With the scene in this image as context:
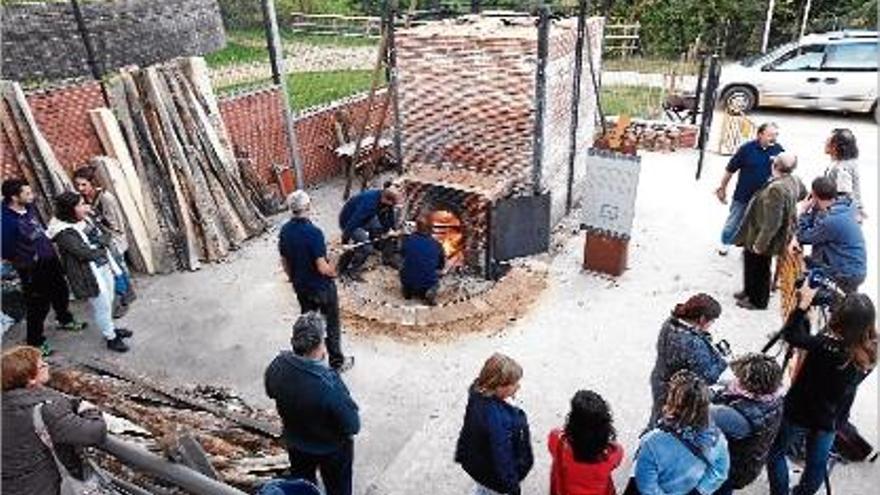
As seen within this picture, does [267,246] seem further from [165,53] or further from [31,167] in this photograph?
[165,53]

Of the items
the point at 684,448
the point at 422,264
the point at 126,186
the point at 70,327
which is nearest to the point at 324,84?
the point at 126,186

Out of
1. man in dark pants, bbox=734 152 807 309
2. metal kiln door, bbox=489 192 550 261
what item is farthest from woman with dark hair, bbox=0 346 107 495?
man in dark pants, bbox=734 152 807 309

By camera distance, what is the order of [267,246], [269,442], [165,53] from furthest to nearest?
[165,53]
[267,246]
[269,442]

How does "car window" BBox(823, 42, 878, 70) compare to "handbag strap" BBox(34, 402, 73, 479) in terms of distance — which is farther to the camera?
"car window" BBox(823, 42, 878, 70)

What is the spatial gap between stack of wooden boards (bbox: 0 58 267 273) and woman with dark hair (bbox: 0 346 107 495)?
17.6ft

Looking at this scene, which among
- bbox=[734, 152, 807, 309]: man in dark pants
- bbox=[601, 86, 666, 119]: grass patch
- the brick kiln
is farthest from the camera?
bbox=[601, 86, 666, 119]: grass patch

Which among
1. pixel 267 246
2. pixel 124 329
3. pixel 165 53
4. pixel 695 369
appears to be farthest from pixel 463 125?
pixel 165 53

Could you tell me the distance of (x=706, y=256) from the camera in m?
9.51

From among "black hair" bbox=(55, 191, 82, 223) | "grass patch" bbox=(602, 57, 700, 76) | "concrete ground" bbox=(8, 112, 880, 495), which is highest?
"black hair" bbox=(55, 191, 82, 223)

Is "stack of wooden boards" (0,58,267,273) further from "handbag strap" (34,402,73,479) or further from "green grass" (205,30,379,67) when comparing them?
"green grass" (205,30,379,67)

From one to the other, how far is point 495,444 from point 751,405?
58.5 inches

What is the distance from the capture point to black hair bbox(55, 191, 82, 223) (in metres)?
7.10

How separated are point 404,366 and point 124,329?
3.16 m

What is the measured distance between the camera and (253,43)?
22.2m
